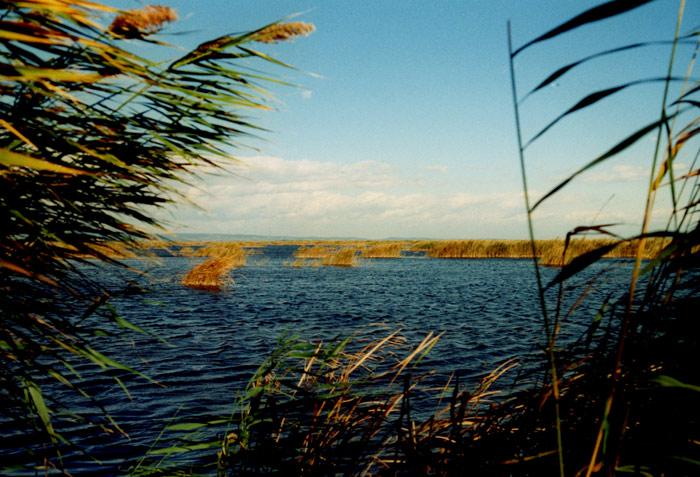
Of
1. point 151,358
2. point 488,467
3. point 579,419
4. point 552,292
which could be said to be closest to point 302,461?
point 488,467

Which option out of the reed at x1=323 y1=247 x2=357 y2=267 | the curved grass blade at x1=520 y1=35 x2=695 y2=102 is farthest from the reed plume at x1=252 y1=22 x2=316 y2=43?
A: the reed at x1=323 y1=247 x2=357 y2=267

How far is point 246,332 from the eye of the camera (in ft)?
34.0

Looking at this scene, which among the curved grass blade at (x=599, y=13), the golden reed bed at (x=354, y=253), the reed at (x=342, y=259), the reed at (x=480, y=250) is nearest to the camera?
the curved grass blade at (x=599, y=13)

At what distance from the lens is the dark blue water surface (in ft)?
17.0

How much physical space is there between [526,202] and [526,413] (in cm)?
151

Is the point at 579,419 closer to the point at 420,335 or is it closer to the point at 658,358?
the point at 658,358

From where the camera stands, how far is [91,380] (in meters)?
6.75

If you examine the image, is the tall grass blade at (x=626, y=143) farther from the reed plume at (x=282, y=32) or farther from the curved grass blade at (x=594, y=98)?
the reed plume at (x=282, y=32)

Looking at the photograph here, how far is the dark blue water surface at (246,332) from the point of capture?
17.0 ft

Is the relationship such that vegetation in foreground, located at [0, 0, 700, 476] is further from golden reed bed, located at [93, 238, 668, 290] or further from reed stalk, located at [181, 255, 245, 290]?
reed stalk, located at [181, 255, 245, 290]

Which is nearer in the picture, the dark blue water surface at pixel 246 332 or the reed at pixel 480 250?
the dark blue water surface at pixel 246 332

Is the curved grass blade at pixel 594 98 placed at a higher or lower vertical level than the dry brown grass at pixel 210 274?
higher

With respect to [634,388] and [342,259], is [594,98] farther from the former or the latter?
[342,259]

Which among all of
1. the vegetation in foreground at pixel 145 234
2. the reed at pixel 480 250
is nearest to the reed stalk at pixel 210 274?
the vegetation in foreground at pixel 145 234
